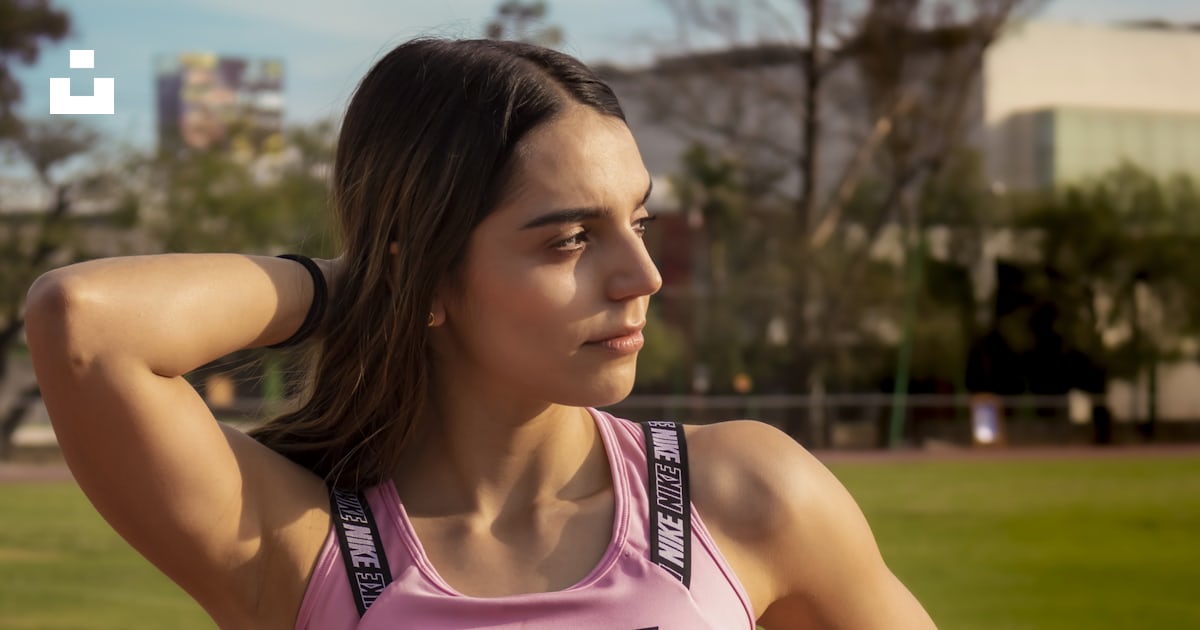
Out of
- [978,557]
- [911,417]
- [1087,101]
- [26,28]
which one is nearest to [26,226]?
[26,28]

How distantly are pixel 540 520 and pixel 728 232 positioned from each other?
108ft

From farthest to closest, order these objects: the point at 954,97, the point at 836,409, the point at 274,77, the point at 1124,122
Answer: the point at 274,77 < the point at 1124,122 < the point at 954,97 < the point at 836,409

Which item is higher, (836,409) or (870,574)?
(870,574)

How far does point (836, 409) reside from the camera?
31625mm

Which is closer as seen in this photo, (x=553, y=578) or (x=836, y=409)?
(x=553, y=578)

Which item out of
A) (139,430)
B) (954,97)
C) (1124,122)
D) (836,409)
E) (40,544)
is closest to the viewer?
(139,430)

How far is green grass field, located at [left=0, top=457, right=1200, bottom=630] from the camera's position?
32.2ft

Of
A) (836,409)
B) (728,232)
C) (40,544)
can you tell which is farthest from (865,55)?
(40,544)

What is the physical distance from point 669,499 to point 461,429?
0.99 feet

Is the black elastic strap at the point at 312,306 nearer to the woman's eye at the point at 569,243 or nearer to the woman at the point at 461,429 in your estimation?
the woman at the point at 461,429

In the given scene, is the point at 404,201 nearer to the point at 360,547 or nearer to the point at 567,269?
the point at 567,269

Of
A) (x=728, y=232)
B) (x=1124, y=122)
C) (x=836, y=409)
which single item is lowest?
(x=836, y=409)

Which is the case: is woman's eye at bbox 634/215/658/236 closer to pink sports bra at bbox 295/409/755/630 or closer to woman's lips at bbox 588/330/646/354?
woman's lips at bbox 588/330/646/354

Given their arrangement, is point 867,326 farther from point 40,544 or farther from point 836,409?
point 40,544
